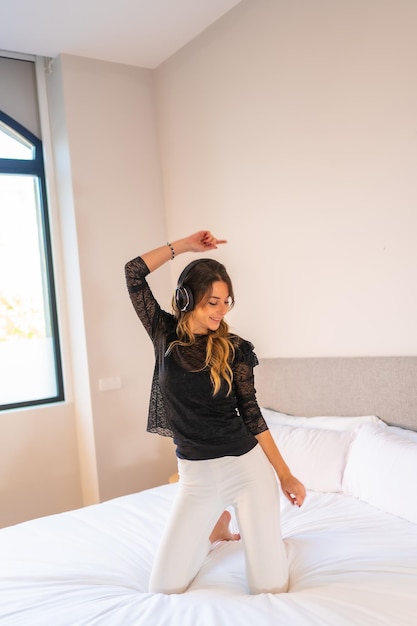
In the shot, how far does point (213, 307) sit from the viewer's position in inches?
78.9

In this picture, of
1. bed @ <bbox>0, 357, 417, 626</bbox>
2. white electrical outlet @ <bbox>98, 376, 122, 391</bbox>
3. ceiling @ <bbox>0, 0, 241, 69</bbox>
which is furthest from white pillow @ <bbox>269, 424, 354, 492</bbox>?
ceiling @ <bbox>0, 0, 241, 69</bbox>

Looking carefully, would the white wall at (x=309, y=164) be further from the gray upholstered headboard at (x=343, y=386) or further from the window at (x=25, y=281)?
the window at (x=25, y=281)

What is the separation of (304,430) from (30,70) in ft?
9.02

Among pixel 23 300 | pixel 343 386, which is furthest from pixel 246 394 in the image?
pixel 23 300

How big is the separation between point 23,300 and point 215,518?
2359 mm

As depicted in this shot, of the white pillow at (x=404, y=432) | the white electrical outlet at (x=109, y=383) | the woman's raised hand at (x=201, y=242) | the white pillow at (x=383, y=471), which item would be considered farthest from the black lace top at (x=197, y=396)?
the white electrical outlet at (x=109, y=383)

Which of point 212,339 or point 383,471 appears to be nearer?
point 212,339

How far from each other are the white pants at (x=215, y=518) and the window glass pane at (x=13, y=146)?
264cm

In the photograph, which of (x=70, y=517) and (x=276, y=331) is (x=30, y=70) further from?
(x=70, y=517)

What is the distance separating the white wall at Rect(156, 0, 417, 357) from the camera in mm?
2559

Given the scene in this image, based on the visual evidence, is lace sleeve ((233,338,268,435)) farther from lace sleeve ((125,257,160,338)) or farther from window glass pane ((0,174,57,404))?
window glass pane ((0,174,57,404))

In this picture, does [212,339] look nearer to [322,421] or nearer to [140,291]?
[140,291]

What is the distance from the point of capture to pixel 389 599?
1.67m

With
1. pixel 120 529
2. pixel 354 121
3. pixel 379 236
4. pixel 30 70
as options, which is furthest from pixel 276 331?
pixel 30 70
